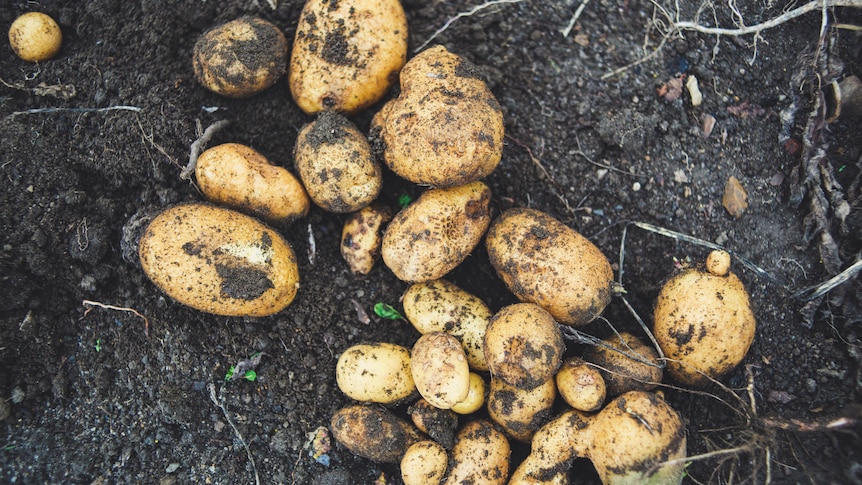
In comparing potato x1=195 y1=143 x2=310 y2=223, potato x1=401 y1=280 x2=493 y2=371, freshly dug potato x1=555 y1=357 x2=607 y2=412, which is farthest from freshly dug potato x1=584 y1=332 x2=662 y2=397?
potato x1=195 y1=143 x2=310 y2=223

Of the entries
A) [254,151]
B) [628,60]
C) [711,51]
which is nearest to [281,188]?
[254,151]

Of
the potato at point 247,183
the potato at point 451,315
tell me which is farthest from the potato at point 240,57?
the potato at point 451,315

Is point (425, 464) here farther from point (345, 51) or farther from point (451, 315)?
point (345, 51)

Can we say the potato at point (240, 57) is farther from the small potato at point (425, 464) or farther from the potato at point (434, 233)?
the small potato at point (425, 464)

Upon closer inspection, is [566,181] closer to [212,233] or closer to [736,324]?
[736,324]

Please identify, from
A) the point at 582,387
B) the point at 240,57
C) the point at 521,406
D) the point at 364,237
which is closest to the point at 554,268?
the point at 582,387

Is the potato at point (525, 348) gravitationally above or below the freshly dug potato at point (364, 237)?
below
